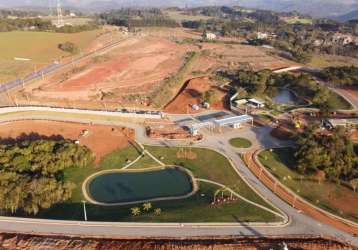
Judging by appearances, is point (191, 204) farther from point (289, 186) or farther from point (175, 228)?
point (289, 186)

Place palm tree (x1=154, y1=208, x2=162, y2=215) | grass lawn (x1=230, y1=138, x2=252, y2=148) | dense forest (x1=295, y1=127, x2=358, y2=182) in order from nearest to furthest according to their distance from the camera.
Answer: palm tree (x1=154, y1=208, x2=162, y2=215) < dense forest (x1=295, y1=127, x2=358, y2=182) < grass lawn (x1=230, y1=138, x2=252, y2=148)

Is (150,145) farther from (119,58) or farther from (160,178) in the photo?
(119,58)

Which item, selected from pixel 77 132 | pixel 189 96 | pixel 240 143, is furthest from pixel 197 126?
pixel 77 132

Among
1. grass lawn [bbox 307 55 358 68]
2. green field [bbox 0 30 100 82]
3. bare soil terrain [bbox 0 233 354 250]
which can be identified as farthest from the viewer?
grass lawn [bbox 307 55 358 68]

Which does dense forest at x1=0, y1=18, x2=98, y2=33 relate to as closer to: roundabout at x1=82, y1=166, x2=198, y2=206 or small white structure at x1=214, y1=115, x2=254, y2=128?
small white structure at x1=214, y1=115, x2=254, y2=128

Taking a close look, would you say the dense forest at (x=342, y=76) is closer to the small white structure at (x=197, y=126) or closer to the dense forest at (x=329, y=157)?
the dense forest at (x=329, y=157)

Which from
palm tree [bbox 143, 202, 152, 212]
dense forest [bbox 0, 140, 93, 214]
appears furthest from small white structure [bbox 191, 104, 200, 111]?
palm tree [bbox 143, 202, 152, 212]

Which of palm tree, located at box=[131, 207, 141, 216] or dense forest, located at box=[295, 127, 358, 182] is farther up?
dense forest, located at box=[295, 127, 358, 182]
